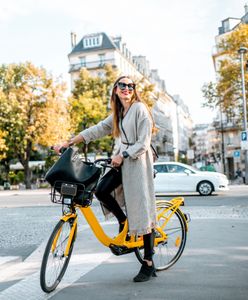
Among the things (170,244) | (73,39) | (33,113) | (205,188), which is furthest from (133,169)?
(73,39)

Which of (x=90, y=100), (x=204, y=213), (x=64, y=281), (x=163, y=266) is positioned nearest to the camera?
(x=64, y=281)

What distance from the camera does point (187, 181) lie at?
20219 mm

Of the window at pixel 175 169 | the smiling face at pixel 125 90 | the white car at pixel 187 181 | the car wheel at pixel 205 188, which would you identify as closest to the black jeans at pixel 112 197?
the smiling face at pixel 125 90

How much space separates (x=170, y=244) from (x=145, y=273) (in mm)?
655

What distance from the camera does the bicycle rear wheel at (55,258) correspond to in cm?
408

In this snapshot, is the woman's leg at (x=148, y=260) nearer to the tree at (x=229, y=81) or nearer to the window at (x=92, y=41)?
the tree at (x=229, y=81)

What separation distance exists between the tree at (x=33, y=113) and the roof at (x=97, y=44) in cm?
2985

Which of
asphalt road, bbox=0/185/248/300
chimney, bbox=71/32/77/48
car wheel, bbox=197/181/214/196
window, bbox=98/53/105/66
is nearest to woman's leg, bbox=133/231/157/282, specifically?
asphalt road, bbox=0/185/248/300

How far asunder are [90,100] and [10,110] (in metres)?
11.8

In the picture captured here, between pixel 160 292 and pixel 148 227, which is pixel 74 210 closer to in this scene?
pixel 148 227

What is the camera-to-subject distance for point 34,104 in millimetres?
40469

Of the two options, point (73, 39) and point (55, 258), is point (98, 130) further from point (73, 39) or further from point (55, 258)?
point (73, 39)

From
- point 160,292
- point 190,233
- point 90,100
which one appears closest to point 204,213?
point 190,233

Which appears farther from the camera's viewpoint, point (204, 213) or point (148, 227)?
point (204, 213)
